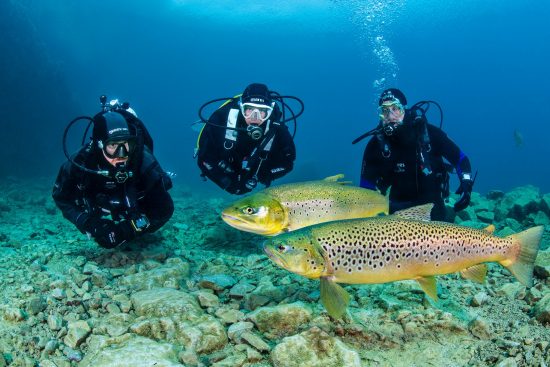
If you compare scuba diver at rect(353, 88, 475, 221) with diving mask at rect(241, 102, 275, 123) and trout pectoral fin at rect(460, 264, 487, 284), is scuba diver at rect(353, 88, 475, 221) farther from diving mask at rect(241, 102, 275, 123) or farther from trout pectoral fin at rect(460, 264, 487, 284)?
trout pectoral fin at rect(460, 264, 487, 284)

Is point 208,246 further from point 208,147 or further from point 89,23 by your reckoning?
point 89,23

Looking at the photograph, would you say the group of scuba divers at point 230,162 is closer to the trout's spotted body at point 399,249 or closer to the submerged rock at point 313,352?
the trout's spotted body at point 399,249

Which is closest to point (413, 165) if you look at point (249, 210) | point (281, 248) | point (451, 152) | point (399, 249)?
point (451, 152)

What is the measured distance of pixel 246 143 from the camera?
7605 mm

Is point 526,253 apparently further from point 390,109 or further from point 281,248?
point 390,109

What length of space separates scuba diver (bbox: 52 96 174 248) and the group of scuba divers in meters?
0.01

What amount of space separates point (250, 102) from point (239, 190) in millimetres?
1819

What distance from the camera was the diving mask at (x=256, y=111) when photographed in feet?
23.4

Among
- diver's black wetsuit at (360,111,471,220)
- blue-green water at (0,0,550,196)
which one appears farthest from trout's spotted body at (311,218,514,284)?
blue-green water at (0,0,550,196)

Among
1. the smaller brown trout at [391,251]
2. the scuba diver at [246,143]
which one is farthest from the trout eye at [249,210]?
the scuba diver at [246,143]

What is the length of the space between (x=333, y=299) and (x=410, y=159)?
5.10m

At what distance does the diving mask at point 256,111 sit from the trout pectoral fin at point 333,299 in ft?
15.6

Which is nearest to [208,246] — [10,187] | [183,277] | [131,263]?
[131,263]

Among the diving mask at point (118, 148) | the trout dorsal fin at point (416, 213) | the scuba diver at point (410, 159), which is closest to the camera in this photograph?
the trout dorsal fin at point (416, 213)
